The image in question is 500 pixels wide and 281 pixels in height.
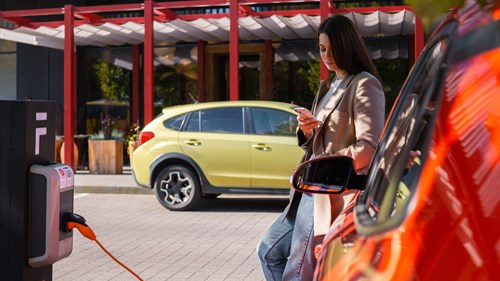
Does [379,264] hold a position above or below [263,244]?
above

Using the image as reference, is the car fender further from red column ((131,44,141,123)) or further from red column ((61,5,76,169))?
red column ((131,44,141,123))

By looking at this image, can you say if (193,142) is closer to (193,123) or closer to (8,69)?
(193,123)

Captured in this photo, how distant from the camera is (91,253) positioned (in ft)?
28.5

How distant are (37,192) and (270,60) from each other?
773 inches

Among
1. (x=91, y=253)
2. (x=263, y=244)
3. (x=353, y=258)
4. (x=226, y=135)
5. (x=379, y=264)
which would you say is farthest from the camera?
(x=226, y=135)

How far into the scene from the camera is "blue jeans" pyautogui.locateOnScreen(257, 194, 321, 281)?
147 inches

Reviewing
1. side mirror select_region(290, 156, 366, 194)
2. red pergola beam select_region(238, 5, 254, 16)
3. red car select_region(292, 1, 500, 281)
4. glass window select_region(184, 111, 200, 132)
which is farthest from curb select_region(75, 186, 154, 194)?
red car select_region(292, 1, 500, 281)

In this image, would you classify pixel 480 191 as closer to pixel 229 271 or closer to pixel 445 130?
pixel 445 130

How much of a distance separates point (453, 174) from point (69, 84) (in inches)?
757

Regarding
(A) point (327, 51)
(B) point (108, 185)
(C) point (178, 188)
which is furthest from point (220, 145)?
(A) point (327, 51)

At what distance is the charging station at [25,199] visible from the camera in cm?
421

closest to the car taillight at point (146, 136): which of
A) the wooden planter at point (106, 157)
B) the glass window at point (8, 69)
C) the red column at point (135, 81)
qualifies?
the wooden planter at point (106, 157)

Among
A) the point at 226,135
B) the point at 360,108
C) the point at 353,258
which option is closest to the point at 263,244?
the point at 360,108

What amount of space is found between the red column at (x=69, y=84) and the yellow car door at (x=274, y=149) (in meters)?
8.10
